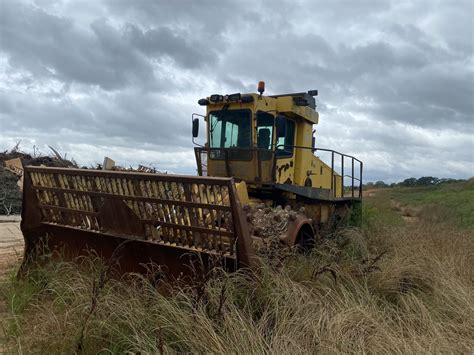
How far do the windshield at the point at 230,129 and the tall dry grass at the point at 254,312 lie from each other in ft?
10.1

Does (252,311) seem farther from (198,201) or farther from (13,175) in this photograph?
(13,175)

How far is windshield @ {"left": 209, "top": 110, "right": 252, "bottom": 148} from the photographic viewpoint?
8.16m

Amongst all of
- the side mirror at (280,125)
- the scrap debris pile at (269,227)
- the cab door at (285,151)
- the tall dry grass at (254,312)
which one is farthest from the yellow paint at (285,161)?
the tall dry grass at (254,312)

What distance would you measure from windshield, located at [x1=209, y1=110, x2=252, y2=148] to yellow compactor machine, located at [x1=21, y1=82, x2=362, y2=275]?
0.02 meters

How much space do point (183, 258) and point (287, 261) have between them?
133 cm

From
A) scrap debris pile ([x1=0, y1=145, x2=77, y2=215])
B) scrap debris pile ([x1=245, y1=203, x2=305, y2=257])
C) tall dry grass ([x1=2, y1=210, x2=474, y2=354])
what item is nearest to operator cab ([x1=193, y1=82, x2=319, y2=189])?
scrap debris pile ([x1=245, y1=203, x2=305, y2=257])

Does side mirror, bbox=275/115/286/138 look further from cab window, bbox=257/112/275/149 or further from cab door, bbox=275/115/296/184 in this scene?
cab window, bbox=257/112/275/149

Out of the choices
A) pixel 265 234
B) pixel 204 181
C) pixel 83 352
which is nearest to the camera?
pixel 83 352

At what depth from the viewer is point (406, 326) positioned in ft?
13.8

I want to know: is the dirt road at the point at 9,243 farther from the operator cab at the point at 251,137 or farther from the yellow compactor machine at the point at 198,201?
the operator cab at the point at 251,137

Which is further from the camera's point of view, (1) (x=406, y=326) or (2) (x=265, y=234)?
(2) (x=265, y=234)

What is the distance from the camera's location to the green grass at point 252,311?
357 cm

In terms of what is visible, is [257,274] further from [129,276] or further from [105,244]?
[105,244]

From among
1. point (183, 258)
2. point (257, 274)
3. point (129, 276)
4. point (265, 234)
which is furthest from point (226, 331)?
point (265, 234)
